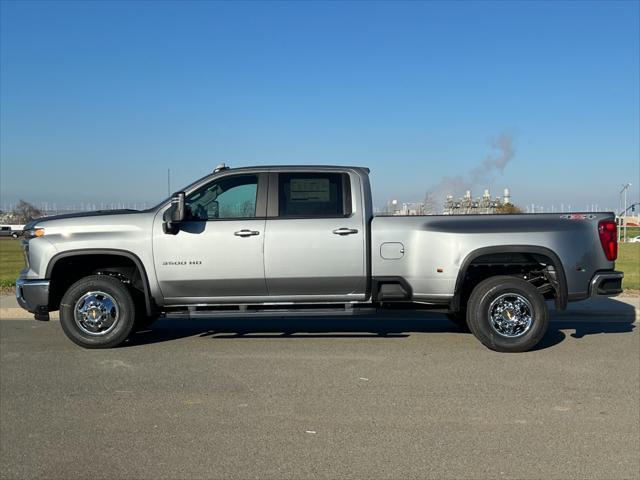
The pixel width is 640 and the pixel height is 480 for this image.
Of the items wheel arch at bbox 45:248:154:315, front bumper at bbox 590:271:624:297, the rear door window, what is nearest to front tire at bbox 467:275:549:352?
front bumper at bbox 590:271:624:297

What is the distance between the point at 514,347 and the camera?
6.48m

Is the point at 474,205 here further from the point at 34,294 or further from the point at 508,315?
the point at 34,294

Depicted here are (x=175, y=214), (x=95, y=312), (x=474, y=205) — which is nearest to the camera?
(x=175, y=214)

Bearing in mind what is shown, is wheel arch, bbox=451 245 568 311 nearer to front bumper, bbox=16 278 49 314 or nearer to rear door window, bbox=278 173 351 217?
rear door window, bbox=278 173 351 217

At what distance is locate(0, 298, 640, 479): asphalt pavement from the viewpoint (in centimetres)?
372

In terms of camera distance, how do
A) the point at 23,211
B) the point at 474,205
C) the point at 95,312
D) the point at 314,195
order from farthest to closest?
the point at 23,211 → the point at 474,205 → the point at 314,195 → the point at 95,312

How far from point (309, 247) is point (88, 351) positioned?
9.42 ft

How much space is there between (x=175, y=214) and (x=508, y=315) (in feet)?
13.1

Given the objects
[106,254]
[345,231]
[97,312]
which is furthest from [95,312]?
[345,231]

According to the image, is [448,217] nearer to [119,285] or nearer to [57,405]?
[119,285]

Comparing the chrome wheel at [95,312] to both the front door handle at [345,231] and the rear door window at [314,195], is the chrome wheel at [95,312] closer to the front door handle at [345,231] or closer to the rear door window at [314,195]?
the rear door window at [314,195]

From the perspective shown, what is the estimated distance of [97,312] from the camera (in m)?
6.66

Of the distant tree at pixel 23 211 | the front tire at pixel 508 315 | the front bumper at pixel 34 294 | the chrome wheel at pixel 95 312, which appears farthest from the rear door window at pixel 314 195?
the distant tree at pixel 23 211

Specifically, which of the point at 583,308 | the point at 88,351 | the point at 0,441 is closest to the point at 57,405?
the point at 0,441
